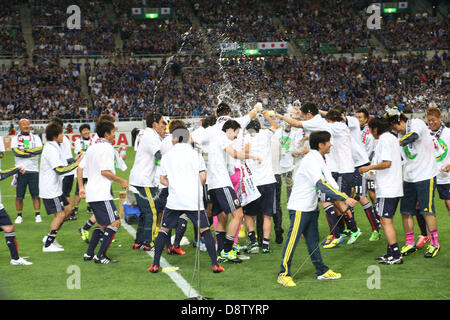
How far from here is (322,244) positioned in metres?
8.76

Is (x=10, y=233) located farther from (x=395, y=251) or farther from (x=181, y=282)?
(x=395, y=251)

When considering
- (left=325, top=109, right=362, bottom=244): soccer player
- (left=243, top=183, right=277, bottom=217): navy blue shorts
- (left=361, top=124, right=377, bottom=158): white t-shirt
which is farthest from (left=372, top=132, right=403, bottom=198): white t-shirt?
(left=361, top=124, right=377, bottom=158): white t-shirt

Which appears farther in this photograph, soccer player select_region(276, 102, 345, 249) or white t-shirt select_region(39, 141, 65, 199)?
white t-shirt select_region(39, 141, 65, 199)

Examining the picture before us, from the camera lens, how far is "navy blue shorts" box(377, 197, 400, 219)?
7473mm

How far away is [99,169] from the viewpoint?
301 inches

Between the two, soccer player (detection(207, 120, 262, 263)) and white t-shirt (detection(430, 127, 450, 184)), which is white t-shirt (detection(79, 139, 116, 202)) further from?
white t-shirt (detection(430, 127, 450, 184))

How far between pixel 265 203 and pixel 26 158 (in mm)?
5597

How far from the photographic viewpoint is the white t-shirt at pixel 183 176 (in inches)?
276

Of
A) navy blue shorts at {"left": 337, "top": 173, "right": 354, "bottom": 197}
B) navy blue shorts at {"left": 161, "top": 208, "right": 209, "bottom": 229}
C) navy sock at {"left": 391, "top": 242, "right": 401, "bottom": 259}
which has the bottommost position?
navy sock at {"left": 391, "top": 242, "right": 401, "bottom": 259}

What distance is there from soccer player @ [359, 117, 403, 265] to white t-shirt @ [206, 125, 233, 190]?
6.02 ft

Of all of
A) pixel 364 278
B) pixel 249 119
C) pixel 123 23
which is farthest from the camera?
pixel 123 23

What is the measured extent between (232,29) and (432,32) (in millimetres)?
16089
